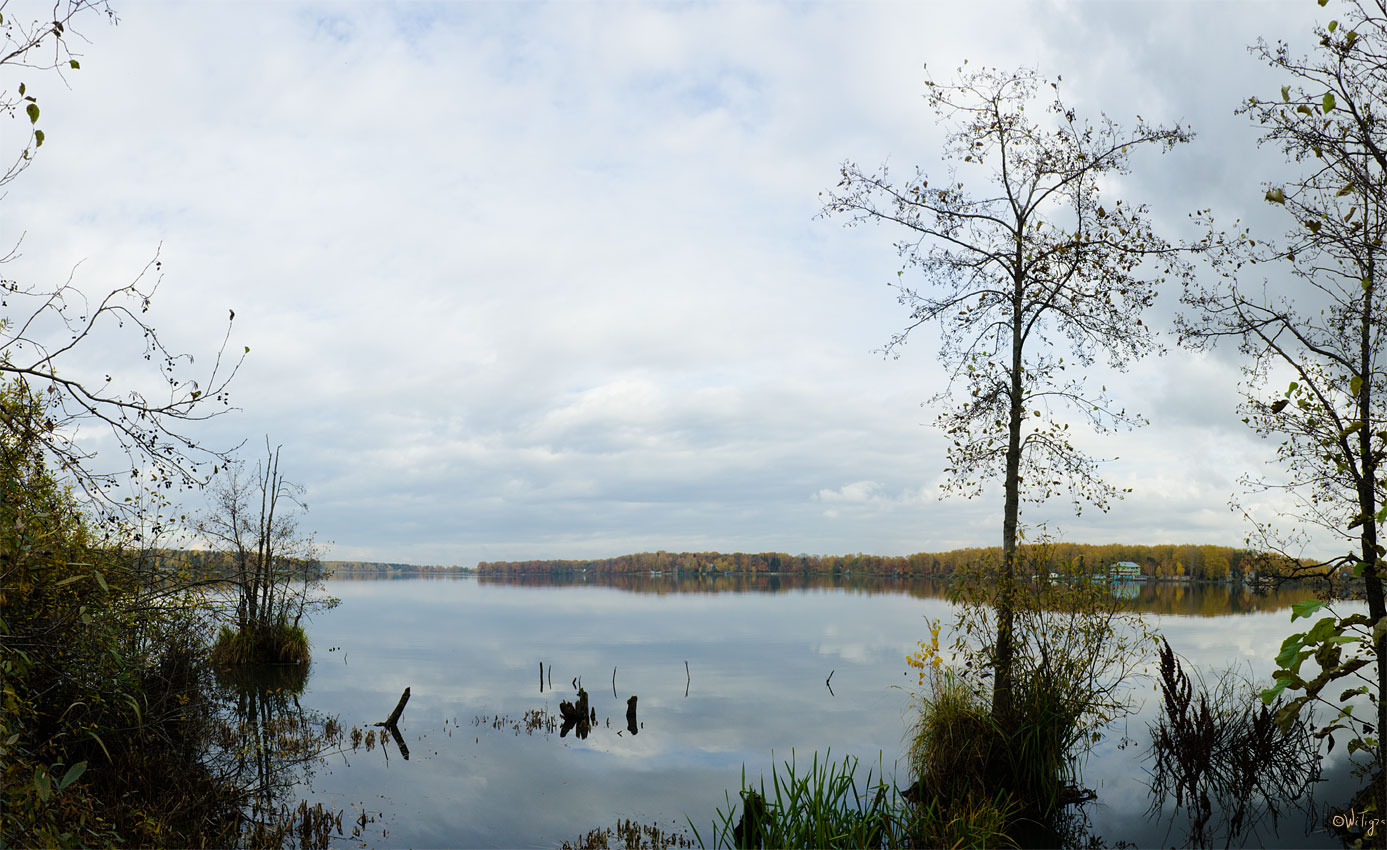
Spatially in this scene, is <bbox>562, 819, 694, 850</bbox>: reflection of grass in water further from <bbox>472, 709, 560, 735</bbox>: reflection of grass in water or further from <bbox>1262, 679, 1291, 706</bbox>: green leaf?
<bbox>1262, 679, 1291, 706</bbox>: green leaf

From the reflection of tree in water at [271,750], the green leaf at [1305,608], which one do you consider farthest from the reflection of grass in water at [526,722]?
the green leaf at [1305,608]

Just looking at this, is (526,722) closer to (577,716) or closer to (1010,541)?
(577,716)

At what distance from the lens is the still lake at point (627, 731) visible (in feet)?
51.8

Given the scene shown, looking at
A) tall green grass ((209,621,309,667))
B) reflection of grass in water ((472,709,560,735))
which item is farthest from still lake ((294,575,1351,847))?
tall green grass ((209,621,309,667))

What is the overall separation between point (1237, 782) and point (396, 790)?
16690mm

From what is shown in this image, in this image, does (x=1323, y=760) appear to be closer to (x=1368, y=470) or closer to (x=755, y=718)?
(x=1368, y=470)

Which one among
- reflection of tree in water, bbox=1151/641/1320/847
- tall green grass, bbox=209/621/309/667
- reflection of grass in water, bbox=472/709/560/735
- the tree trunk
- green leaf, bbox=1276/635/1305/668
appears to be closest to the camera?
green leaf, bbox=1276/635/1305/668

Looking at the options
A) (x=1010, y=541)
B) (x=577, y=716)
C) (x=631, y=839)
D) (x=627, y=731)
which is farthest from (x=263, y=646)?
(x=1010, y=541)

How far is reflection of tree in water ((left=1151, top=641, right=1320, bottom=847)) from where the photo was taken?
15531 millimetres

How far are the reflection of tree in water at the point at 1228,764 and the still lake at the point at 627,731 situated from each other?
48 centimetres

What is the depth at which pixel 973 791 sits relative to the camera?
12.5 metres

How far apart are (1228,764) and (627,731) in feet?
51.2

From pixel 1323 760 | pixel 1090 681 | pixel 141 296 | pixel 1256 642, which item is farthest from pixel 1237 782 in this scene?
pixel 1256 642

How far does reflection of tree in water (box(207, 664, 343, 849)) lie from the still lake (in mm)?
606
